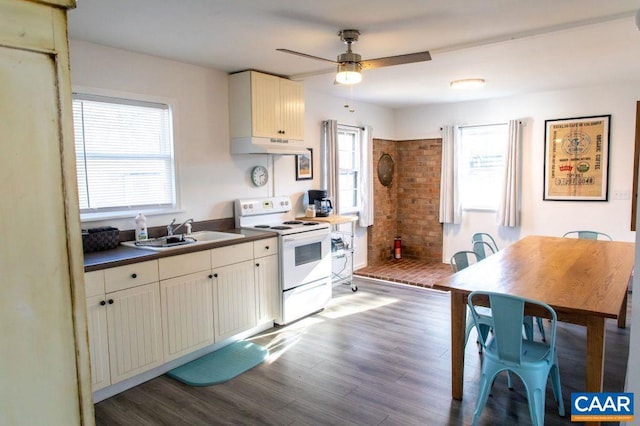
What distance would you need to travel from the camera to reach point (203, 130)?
156 inches

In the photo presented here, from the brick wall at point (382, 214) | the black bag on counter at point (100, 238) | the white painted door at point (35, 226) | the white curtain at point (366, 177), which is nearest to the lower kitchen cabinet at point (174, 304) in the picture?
the black bag on counter at point (100, 238)

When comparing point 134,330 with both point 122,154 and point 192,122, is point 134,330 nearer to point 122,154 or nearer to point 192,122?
point 122,154

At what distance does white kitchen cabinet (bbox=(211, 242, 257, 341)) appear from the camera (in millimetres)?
3420

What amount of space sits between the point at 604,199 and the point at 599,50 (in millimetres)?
2334

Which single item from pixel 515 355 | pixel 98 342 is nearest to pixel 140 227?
pixel 98 342

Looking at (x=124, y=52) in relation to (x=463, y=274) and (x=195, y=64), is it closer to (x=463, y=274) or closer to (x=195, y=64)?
(x=195, y=64)

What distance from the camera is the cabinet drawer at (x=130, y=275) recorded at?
8.87 feet

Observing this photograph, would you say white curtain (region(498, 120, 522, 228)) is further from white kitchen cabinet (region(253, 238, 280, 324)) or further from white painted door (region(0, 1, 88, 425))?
white painted door (region(0, 1, 88, 425))

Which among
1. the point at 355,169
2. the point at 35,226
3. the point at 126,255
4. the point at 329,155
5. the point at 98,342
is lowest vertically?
the point at 98,342

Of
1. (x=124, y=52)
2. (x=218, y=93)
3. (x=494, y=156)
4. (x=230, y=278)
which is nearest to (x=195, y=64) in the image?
(x=218, y=93)

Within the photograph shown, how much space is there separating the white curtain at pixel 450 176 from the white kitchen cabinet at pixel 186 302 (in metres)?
4.15

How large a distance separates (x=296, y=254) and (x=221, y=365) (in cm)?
126

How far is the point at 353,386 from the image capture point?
293 cm

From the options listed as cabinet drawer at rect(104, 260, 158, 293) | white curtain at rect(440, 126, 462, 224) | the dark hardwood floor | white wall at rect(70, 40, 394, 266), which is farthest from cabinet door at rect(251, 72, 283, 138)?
white curtain at rect(440, 126, 462, 224)
